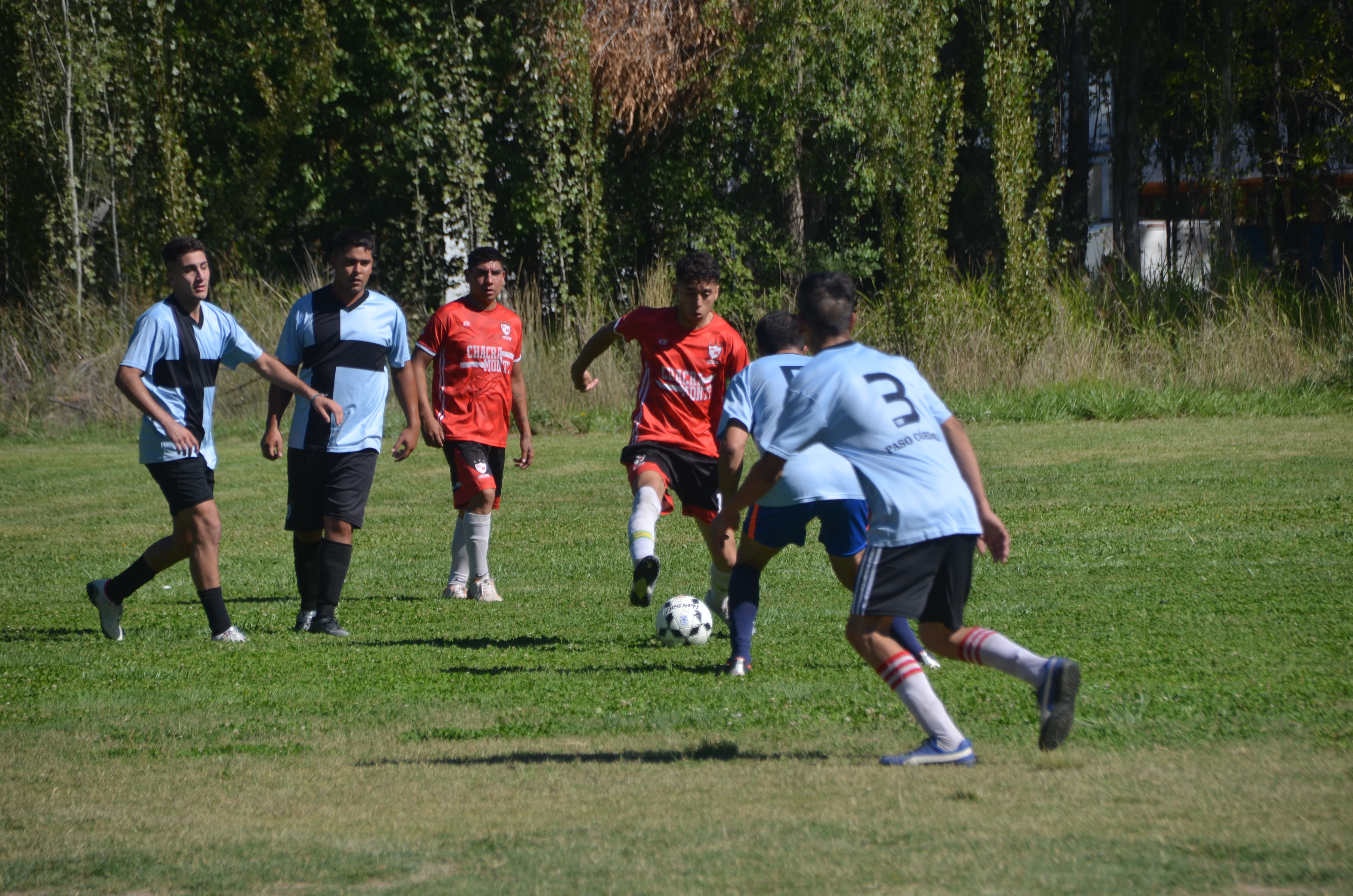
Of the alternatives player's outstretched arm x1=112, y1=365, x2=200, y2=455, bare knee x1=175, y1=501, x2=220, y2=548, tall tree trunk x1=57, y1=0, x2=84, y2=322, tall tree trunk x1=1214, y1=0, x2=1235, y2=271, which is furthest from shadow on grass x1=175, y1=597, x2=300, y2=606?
tall tree trunk x1=1214, y1=0, x2=1235, y2=271

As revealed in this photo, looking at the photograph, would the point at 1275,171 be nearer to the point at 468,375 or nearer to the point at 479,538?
the point at 468,375

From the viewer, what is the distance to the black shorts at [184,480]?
7023mm

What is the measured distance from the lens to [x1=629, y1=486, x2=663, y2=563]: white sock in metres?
6.78

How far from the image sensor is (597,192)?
23719mm


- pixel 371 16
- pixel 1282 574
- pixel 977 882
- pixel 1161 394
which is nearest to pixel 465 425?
pixel 1282 574

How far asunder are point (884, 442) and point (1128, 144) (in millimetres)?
23627

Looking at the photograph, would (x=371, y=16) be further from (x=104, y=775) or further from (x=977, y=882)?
(x=977, y=882)

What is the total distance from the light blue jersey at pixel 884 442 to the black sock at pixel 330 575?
3.78 metres

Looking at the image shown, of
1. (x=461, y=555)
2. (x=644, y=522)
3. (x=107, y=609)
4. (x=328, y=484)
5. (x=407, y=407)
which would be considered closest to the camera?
(x=644, y=522)

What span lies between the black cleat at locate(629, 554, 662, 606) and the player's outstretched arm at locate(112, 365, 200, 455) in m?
2.34

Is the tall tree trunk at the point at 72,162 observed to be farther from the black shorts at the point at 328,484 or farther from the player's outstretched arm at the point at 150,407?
the player's outstretched arm at the point at 150,407

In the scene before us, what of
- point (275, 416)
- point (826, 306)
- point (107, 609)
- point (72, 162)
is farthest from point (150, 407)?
point (72, 162)

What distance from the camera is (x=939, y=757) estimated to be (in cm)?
453

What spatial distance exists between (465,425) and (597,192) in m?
15.6
